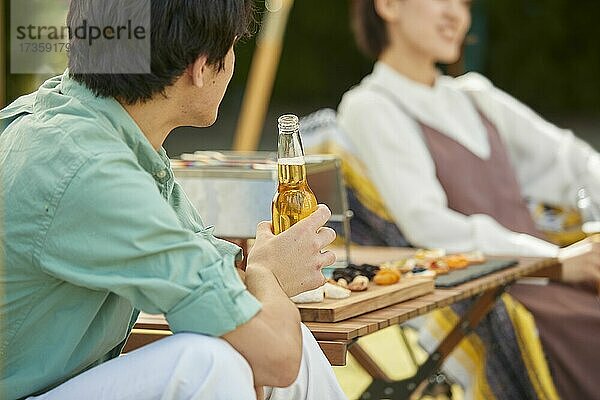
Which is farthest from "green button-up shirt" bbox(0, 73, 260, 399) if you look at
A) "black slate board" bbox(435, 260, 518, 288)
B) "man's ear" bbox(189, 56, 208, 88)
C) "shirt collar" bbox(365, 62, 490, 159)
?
"shirt collar" bbox(365, 62, 490, 159)

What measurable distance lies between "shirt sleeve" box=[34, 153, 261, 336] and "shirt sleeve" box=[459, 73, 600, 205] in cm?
194

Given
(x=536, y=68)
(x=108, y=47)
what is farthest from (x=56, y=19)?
(x=536, y=68)

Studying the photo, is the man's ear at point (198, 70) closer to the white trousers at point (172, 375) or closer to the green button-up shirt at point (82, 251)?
the green button-up shirt at point (82, 251)

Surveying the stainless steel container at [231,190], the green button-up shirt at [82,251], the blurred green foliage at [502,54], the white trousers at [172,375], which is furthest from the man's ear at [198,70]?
the blurred green foliage at [502,54]

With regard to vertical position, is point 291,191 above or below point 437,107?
below

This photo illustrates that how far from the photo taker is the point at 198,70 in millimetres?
1596

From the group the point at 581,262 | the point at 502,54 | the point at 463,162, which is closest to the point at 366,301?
the point at 581,262

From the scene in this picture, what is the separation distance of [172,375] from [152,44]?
1.40ft

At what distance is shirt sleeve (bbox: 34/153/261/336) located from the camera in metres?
1.43

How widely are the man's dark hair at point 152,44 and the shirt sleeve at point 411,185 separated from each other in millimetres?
1307

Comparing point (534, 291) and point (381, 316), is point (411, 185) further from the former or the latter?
point (381, 316)

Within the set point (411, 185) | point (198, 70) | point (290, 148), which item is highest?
point (198, 70)

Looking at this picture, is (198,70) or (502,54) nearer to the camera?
(198,70)

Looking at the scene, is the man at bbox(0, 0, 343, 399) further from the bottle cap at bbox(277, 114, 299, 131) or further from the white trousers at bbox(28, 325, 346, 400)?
the bottle cap at bbox(277, 114, 299, 131)
